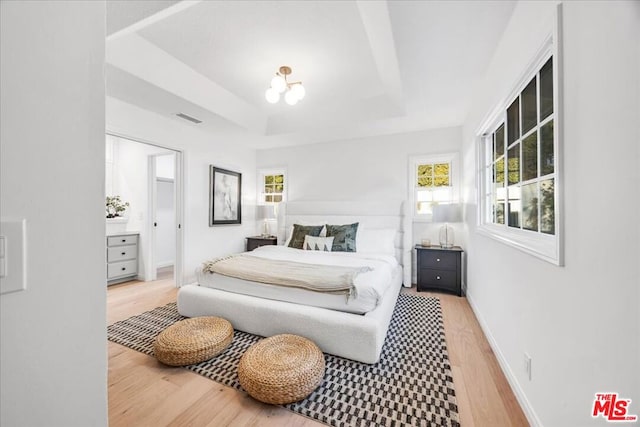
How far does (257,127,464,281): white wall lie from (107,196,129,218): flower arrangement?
8.24 ft

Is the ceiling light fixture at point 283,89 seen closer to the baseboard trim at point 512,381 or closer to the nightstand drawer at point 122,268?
the baseboard trim at point 512,381

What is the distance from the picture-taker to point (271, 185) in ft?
17.0

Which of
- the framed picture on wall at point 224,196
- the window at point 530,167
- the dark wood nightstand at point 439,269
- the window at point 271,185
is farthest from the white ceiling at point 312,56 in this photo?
the dark wood nightstand at point 439,269

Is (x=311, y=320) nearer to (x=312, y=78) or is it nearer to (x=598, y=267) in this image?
(x=598, y=267)

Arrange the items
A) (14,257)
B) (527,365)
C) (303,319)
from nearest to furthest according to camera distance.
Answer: (14,257) → (527,365) → (303,319)

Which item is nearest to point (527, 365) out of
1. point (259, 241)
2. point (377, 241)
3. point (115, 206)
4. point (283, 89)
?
point (377, 241)

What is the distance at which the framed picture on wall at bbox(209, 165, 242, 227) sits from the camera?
419 cm

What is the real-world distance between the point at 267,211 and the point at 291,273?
8.69 ft

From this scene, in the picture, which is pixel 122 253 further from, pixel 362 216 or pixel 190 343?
pixel 362 216

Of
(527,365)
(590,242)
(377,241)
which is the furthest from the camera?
(377,241)

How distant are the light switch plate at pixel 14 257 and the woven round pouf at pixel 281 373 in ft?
4.49

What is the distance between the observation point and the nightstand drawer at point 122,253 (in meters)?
3.92

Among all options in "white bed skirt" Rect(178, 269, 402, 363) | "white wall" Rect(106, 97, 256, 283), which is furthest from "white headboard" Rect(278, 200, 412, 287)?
"white bed skirt" Rect(178, 269, 402, 363)

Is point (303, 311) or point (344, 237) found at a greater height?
point (344, 237)
